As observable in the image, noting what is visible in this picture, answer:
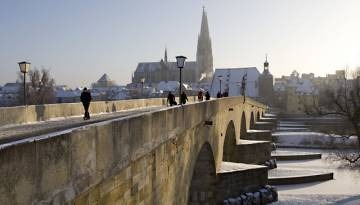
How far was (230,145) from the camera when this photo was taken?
97.3ft

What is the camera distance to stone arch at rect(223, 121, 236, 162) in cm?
2819

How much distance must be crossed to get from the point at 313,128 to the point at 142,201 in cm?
6758

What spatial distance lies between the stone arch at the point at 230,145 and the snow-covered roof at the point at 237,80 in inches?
2848

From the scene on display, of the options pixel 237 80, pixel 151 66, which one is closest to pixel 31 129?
pixel 237 80

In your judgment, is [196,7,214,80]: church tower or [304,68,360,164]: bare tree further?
[196,7,214,80]: church tower

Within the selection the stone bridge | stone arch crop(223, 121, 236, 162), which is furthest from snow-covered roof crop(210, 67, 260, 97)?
the stone bridge

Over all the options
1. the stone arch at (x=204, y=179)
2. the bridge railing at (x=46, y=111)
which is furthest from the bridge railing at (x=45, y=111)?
the stone arch at (x=204, y=179)

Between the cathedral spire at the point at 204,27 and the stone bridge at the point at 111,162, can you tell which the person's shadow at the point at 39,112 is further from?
the cathedral spire at the point at 204,27

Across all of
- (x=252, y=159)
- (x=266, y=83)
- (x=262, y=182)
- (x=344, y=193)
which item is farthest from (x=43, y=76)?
(x=266, y=83)

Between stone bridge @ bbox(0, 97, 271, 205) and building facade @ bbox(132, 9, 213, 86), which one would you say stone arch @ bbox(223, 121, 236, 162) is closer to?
stone bridge @ bbox(0, 97, 271, 205)

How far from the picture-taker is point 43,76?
3856 cm

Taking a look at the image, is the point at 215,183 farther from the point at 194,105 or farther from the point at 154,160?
the point at 154,160

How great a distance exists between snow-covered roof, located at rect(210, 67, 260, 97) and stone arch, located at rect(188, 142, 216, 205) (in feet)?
276

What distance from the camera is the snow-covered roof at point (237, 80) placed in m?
107
